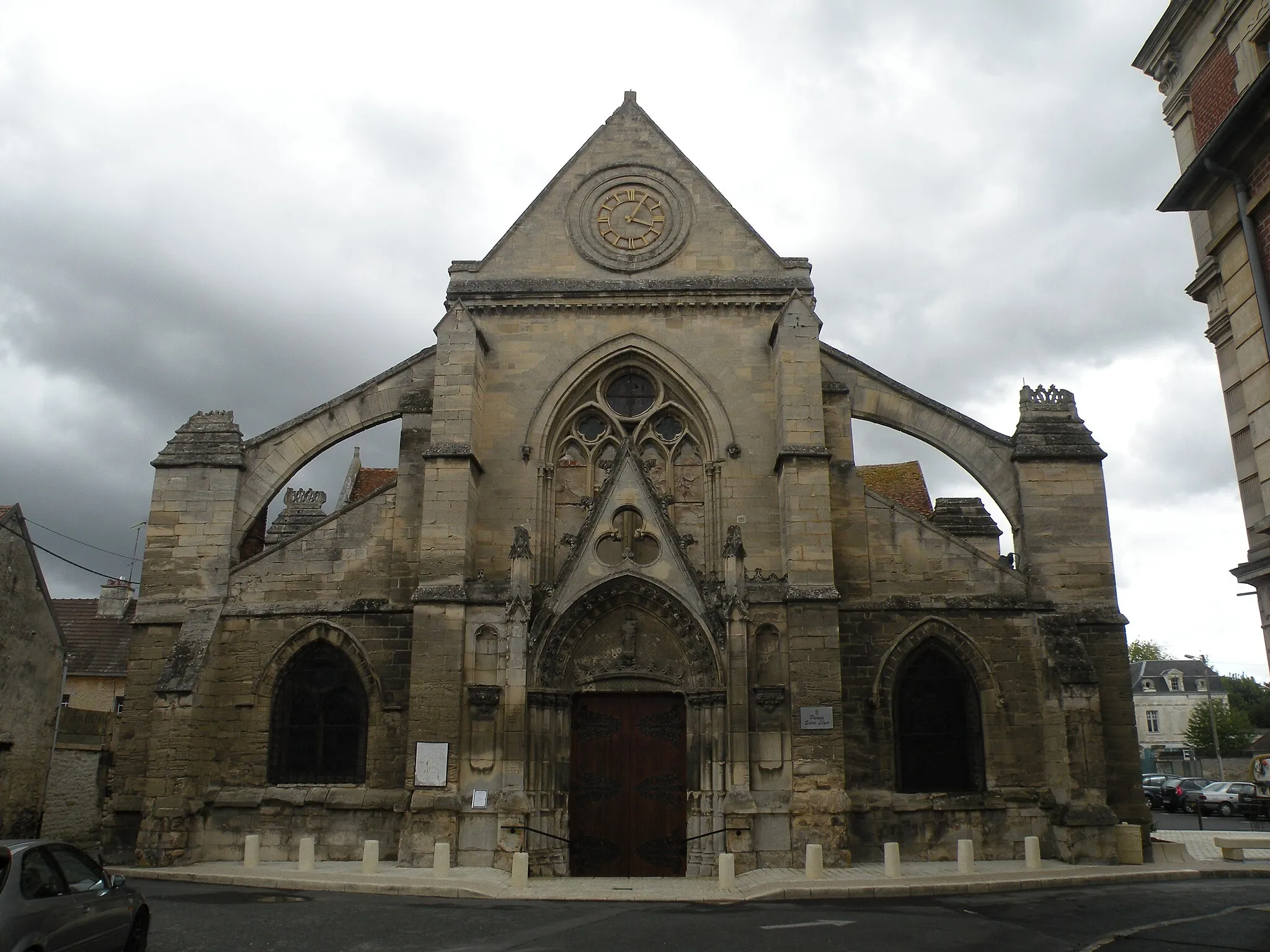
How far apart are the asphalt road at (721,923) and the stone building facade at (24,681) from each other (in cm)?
930

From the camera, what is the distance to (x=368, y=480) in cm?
2919

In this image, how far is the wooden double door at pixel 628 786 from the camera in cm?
1639

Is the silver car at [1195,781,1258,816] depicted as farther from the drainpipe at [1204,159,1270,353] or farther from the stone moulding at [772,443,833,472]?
the drainpipe at [1204,159,1270,353]

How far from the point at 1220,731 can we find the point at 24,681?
210ft

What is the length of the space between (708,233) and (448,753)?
10631mm

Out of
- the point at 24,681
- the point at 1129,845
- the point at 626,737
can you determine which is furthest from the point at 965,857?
the point at 24,681

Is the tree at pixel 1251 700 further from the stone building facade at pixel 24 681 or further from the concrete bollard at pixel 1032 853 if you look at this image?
the stone building facade at pixel 24 681

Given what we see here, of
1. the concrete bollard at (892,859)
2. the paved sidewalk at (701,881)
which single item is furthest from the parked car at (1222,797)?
the concrete bollard at (892,859)

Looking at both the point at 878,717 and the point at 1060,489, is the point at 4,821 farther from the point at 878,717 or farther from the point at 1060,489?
the point at 1060,489

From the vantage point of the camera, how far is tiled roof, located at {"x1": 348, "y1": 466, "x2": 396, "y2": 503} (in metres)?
28.7

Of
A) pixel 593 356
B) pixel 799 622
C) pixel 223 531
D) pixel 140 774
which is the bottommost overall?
pixel 140 774

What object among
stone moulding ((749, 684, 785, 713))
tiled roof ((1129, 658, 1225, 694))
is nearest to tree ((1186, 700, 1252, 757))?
tiled roof ((1129, 658, 1225, 694))

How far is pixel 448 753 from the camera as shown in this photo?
51.9 ft

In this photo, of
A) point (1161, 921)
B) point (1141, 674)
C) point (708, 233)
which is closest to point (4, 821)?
point (708, 233)
